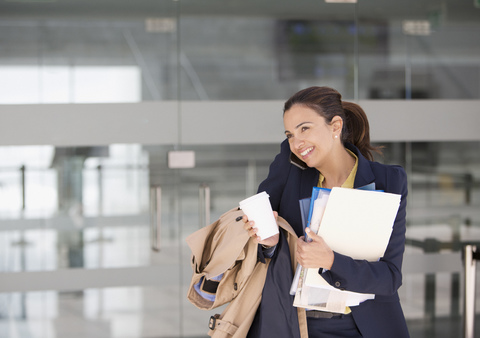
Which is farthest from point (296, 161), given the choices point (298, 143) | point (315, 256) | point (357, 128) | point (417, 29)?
point (417, 29)

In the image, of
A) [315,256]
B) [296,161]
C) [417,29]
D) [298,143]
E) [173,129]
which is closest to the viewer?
[315,256]

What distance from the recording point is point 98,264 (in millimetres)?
3822

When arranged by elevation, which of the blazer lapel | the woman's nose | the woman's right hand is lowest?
the woman's right hand

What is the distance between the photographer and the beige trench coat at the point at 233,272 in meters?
1.56

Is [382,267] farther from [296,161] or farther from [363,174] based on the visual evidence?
[296,161]

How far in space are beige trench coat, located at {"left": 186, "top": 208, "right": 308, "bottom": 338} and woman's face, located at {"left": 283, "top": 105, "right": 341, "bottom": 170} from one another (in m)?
0.20

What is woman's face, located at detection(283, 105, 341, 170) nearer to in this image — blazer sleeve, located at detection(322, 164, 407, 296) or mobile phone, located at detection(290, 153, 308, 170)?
mobile phone, located at detection(290, 153, 308, 170)

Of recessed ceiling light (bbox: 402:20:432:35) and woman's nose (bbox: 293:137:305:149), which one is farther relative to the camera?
recessed ceiling light (bbox: 402:20:432:35)

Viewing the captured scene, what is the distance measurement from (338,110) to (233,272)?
0.57 m

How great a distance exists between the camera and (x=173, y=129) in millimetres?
3844

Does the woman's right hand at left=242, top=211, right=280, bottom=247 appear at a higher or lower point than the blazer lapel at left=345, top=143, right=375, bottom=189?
lower

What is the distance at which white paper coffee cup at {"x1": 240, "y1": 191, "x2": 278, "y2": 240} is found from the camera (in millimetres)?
1440

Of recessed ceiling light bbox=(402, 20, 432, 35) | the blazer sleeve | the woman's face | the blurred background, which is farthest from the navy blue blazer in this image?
recessed ceiling light bbox=(402, 20, 432, 35)

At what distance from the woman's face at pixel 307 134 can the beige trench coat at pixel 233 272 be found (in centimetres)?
20
